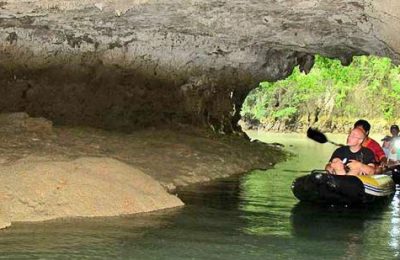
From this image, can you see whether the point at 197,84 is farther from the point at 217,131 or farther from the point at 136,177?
the point at 136,177

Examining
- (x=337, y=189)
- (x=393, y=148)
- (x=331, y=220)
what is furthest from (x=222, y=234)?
(x=393, y=148)

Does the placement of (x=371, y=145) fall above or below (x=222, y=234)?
above

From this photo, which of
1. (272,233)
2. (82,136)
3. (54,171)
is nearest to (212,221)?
(272,233)

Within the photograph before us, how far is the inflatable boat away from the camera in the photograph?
26.6 feet

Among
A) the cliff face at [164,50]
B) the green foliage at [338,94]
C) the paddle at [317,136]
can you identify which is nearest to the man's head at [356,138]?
the cliff face at [164,50]

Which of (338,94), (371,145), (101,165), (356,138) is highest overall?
(356,138)

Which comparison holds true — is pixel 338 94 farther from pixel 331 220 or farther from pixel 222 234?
pixel 222 234

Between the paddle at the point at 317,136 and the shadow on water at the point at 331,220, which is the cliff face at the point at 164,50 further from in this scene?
the shadow on water at the point at 331,220

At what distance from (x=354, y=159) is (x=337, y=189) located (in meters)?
0.97

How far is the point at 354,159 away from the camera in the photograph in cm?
888

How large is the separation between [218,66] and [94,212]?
992 cm

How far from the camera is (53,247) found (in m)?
5.18

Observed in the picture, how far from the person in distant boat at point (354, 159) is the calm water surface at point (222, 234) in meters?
0.68

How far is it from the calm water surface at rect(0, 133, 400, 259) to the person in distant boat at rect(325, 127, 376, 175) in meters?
0.68
